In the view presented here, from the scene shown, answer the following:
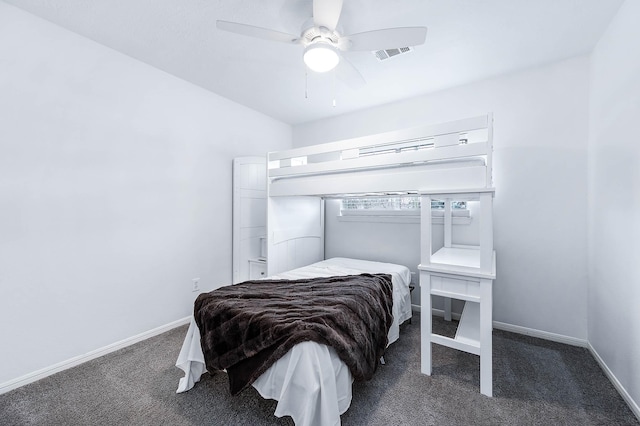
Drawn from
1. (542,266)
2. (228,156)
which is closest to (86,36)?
(228,156)

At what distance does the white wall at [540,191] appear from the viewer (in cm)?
244

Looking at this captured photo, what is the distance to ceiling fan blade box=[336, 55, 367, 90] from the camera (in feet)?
6.55

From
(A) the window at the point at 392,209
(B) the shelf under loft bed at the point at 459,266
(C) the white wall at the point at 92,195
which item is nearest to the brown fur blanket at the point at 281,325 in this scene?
(B) the shelf under loft bed at the point at 459,266

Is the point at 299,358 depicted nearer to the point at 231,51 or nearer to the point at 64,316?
the point at 64,316

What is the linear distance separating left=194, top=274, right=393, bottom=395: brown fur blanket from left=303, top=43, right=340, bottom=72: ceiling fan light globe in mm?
1551

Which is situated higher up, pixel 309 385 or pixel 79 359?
pixel 309 385

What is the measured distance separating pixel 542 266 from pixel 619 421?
1282mm

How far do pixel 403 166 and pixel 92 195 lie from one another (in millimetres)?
2573

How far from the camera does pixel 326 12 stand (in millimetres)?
1528

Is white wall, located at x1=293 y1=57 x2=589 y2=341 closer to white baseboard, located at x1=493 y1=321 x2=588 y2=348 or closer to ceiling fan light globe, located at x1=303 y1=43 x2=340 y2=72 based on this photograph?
white baseboard, located at x1=493 y1=321 x2=588 y2=348

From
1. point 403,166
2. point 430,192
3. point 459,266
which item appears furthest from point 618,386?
point 403,166

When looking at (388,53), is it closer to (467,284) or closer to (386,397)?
(467,284)

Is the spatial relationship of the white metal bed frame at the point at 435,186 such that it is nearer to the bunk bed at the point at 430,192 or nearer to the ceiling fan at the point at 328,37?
the bunk bed at the point at 430,192

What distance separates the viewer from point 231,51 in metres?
2.35
